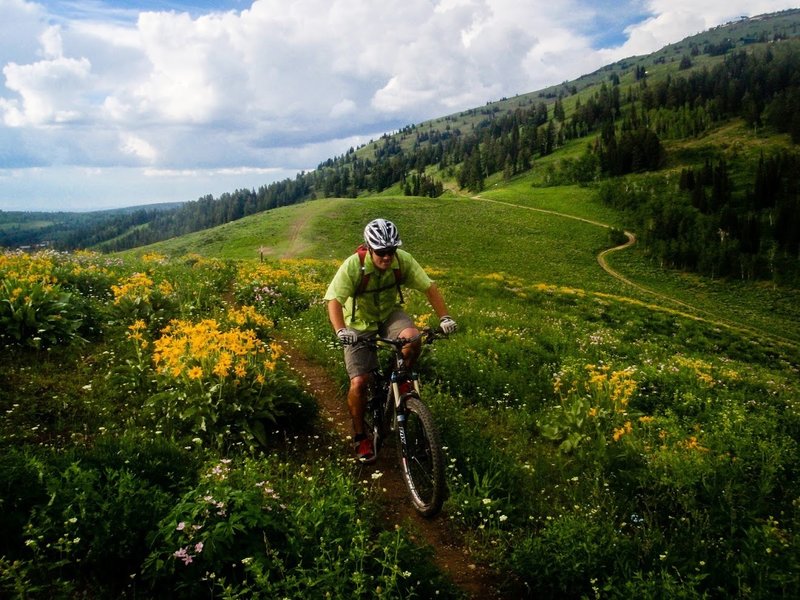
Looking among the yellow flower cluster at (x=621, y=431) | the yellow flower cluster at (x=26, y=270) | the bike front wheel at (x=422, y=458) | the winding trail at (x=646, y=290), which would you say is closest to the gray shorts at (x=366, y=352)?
the bike front wheel at (x=422, y=458)

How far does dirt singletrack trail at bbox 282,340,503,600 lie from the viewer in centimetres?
460

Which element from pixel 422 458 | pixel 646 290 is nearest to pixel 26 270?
pixel 422 458

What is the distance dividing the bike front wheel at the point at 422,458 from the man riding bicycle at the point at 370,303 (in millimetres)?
669

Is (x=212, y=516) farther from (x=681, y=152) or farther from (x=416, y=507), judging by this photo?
(x=681, y=152)

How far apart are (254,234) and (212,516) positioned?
253 feet

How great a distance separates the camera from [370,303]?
6.50 meters

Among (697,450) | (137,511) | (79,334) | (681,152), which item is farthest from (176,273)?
(681,152)

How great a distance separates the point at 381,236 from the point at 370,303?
110 centimetres

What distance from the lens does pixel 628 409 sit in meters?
8.24

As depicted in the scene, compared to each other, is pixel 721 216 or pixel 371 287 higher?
pixel 371 287

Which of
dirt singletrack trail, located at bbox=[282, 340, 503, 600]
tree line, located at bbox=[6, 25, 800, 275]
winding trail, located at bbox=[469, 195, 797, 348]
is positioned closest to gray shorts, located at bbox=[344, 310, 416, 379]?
dirt singletrack trail, located at bbox=[282, 340, 503, 600]

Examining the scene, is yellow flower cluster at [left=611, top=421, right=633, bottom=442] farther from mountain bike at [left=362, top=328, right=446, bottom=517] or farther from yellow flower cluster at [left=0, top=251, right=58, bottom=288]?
yellow flower cluster at [left=0, top=251, right=58, bottom=288]

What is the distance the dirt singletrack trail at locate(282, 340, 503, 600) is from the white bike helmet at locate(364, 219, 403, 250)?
316cm

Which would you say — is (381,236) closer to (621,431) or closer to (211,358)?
(211,358)
